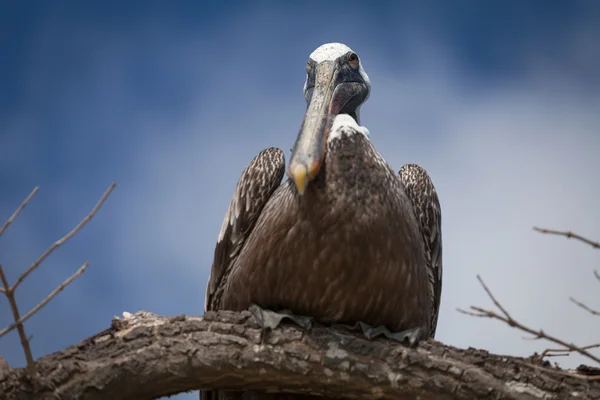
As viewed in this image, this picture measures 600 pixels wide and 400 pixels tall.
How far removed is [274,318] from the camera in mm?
4512

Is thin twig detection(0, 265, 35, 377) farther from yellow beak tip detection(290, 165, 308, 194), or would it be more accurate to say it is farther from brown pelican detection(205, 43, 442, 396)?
yellow beak tip detection(290, 165, 308, 194)

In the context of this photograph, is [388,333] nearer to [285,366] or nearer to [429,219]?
[285,366]

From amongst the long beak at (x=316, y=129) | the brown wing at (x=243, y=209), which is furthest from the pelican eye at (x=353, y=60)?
the brown wing at (x=243, y=209)

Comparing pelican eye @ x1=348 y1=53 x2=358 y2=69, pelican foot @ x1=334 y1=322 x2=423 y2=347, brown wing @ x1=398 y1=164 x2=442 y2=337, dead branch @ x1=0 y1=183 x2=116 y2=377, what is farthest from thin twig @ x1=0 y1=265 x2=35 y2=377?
brown wing @ x1=398 y1=164 x2=442 y2=337

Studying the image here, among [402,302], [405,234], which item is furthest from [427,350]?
[405,234]

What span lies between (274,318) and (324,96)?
144cm

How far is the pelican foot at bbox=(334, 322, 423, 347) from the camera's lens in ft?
14.9

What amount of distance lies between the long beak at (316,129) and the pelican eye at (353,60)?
0.54 feet

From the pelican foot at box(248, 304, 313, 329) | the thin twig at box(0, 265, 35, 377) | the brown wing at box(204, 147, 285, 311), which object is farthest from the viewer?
the brown wing at box(204, 147, 285, 311)

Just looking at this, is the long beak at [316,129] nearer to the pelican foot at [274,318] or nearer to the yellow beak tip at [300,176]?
the yellow beak tip at [300,176]

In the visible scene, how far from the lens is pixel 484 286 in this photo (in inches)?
162

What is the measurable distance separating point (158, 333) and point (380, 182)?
5.02 ft

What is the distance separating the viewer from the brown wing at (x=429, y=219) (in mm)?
5617

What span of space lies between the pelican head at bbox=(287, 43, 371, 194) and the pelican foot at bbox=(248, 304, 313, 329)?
78cm
